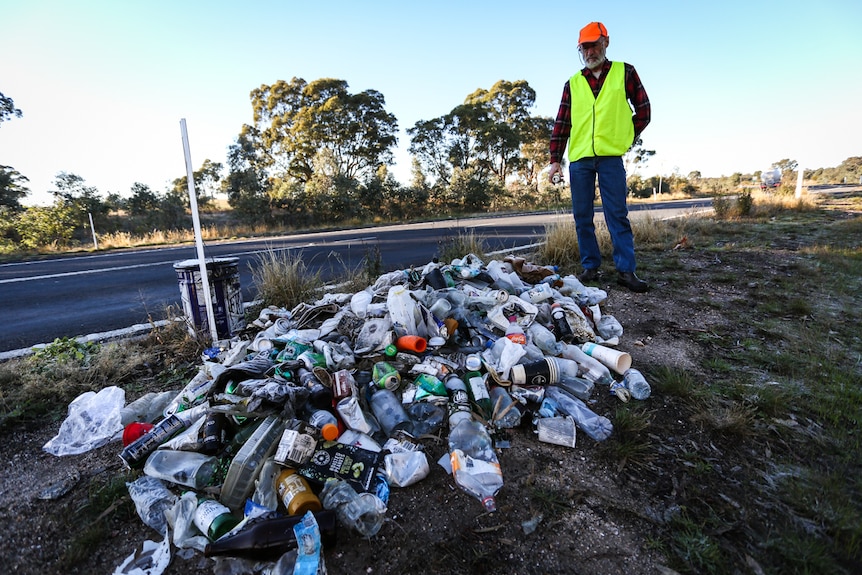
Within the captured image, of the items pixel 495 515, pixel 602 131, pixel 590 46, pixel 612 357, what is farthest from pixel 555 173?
pixel 495 515

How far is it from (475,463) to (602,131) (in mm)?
3149

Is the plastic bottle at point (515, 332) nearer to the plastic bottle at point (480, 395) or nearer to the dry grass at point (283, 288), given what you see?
the plastic bottle at point (480, 395)

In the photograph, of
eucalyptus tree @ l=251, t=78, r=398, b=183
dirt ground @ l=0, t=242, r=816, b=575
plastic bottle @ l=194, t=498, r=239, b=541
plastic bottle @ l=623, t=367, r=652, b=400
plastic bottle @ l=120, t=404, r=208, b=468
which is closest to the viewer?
dirt ground @ l=0, t=242, r=816, b=575

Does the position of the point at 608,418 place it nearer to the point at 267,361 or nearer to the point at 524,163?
the point at 267,361

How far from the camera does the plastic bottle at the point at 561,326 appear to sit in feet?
8.56

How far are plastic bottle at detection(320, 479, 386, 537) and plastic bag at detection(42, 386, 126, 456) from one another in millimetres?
1191

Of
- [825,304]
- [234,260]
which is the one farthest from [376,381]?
[825,304]

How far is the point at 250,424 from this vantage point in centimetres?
172

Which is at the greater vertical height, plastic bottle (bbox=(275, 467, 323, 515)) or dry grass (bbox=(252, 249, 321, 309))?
dry grass (bbox=(252, 249, 321, 309))

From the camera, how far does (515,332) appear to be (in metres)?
2.42

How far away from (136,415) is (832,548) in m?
2.78

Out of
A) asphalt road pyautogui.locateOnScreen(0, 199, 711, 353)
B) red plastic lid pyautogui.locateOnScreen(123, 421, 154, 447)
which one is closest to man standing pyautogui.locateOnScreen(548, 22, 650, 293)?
asphalt road pyautogui.locateOnScreen(0, 199, 711, 353)

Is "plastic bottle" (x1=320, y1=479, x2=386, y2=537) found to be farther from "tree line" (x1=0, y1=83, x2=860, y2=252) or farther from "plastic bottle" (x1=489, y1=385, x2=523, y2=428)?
"tree line" (x1=0, y1=83, x2=860, y2=252)

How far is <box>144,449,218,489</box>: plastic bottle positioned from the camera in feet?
4.99
